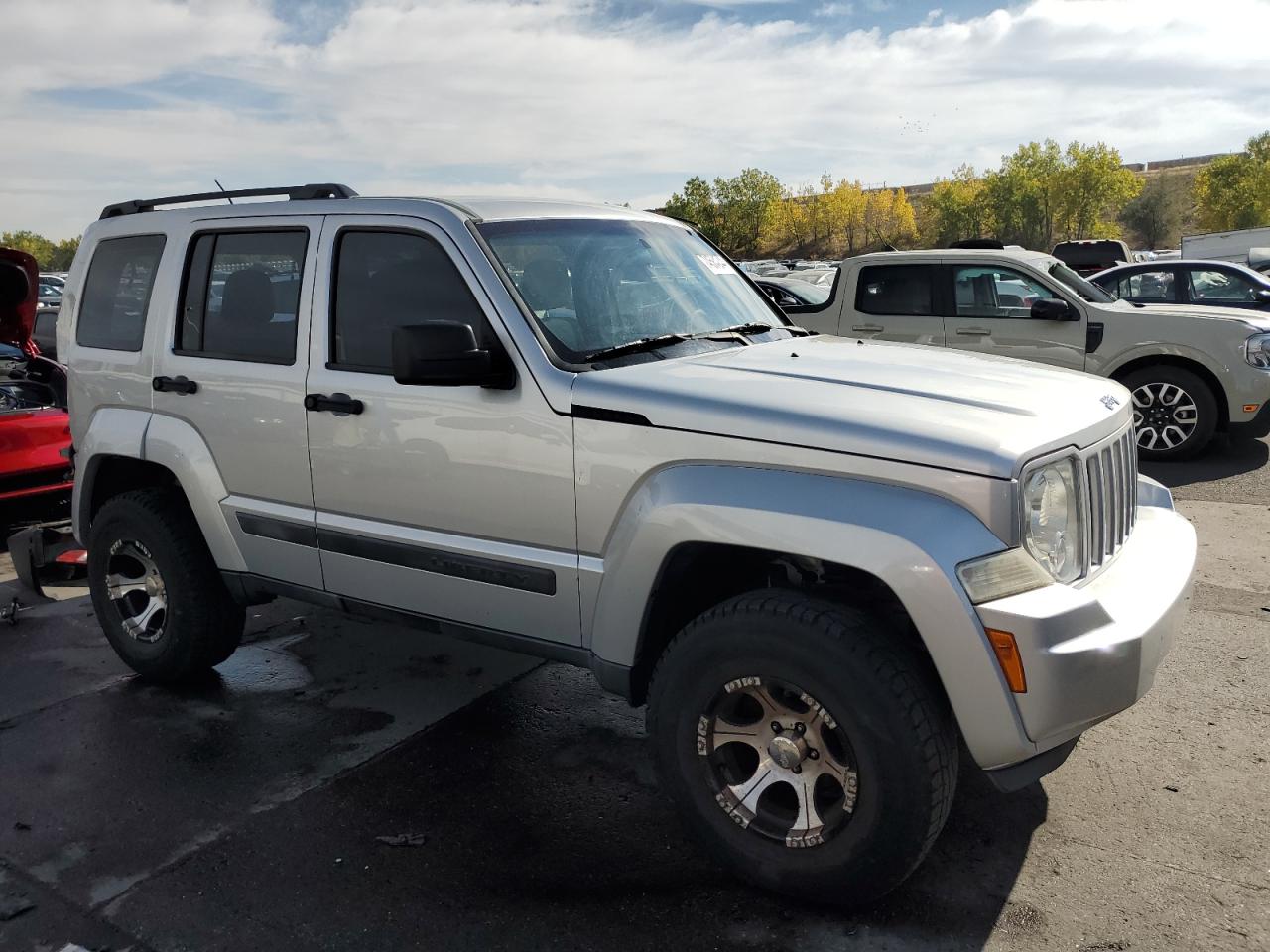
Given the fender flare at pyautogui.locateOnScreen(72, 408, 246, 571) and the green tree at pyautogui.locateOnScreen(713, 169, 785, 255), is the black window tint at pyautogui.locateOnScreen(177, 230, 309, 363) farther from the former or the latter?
the green tree at pyautogui.locateOnScreen(713, 169, 785, 255)

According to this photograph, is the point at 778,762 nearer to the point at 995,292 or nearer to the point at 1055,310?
the point at 1055,310

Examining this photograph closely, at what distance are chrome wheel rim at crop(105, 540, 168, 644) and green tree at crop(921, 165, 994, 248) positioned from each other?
75973 mm

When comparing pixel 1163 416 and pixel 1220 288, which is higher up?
pixel 1220 288

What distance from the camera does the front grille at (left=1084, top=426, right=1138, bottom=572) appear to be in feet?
9.23

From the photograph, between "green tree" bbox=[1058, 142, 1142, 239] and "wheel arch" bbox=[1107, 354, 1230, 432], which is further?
"green tree" bbox=[1058, 142, 1142, 239]

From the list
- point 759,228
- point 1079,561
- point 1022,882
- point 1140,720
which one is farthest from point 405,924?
point 759,228

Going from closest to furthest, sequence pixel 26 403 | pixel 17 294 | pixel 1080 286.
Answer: pixel 17 294 < pixel 26 403 < pixel 1080 286

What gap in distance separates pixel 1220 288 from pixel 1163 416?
3434 mm

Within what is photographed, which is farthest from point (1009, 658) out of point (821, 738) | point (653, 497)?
point (653, 497)

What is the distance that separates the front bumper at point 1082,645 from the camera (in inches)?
95.2

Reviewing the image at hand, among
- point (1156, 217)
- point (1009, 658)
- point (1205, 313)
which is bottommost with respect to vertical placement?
point (1009, 658)

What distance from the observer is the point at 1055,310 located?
8.65 metres

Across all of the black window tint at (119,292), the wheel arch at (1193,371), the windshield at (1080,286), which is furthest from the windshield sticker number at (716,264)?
the windshield at (1080,286)

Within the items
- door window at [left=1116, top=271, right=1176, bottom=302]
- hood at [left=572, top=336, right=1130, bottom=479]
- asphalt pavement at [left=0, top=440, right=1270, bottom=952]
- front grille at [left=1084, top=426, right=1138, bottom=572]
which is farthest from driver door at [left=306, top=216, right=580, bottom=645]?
door window at [left=1116, top=271, right=1176, bottom=302]
